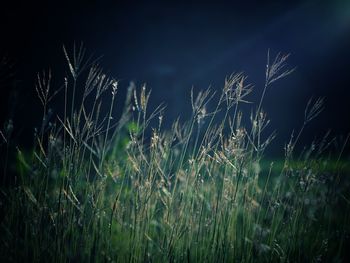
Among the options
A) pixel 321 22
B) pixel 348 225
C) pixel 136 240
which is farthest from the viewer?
pixel 321 22

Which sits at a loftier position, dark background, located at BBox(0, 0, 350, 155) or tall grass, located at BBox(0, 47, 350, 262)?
dark background, located at BBox(0, 0, 350, 155)

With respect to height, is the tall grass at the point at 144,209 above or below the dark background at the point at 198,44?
below

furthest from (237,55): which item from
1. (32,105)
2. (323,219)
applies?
(323,219)

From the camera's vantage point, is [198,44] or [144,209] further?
[198,44]

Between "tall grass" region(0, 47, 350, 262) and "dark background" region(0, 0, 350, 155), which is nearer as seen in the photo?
"tall grass" region(0, 47, 350, 262)

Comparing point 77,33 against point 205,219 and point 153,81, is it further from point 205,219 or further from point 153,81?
point 205,219

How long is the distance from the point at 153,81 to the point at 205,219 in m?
5.07

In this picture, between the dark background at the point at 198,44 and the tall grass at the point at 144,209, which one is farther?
the dark background at the point at 198,44

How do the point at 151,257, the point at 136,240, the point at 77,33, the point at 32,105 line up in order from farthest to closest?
the point at 77,33
the point at 32,105
the point at 151,257
the point at 136,240

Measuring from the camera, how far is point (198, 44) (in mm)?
7582

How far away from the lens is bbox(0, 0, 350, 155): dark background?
249 inches

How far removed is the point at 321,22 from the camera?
323 inches

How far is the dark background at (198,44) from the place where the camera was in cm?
631

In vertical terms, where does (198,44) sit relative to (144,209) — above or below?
above
